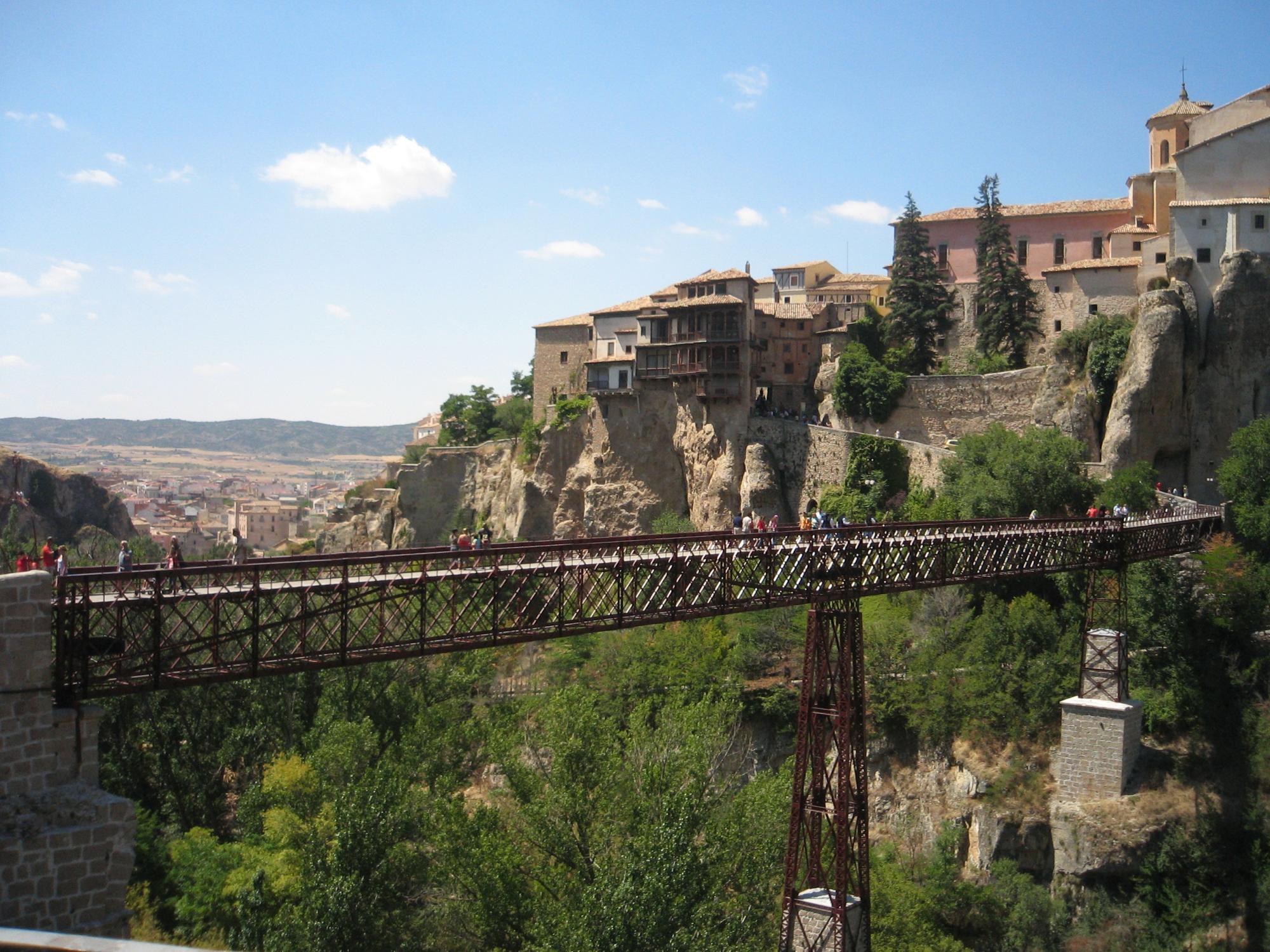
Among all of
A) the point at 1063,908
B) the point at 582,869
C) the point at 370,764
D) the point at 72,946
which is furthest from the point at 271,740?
the point at 72,946

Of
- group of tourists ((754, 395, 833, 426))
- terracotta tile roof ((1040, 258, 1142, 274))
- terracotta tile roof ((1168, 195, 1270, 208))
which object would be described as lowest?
group of tourists ((754, 395, 833, 426))

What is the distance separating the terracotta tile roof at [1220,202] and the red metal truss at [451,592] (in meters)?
27.3

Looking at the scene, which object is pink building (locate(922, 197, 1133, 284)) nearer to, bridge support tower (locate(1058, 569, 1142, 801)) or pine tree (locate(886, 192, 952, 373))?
pine tree (locate(886, 192, 952, 373))

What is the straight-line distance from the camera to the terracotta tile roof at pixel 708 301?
5634 cm

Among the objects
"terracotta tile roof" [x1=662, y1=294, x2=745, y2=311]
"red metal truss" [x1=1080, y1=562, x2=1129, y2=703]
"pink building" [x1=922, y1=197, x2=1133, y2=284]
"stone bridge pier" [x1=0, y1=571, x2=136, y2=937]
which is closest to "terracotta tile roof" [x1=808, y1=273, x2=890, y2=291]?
"pink building" [x1=922, y1=197, x2=1133, y2=284]

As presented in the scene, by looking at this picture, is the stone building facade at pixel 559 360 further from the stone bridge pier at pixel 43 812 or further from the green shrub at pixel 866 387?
the stone bridge pier at pixel 43 812

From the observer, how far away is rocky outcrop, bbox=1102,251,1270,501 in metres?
46.3

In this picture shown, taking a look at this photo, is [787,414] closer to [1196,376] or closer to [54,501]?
[1196,376]

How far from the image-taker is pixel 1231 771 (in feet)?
106

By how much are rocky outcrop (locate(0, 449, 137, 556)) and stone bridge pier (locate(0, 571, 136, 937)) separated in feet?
254

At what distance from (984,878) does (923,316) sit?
32.5m

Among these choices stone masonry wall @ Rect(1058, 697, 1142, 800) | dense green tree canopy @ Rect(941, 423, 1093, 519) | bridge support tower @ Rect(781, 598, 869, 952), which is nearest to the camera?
bridge support tower @ Rect(781, 598, 869, 952)

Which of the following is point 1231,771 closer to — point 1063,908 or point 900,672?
point 1063,908

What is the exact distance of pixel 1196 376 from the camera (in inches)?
1861
